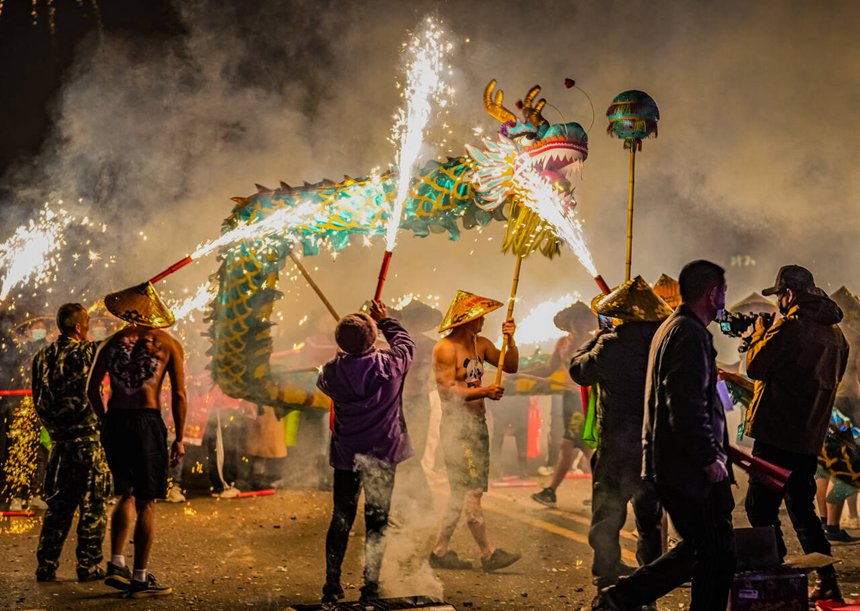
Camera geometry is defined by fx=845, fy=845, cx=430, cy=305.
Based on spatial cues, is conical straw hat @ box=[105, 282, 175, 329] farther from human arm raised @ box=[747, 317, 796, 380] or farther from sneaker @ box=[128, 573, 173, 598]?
human arm raised @ box=[747, 317, 796, 380]

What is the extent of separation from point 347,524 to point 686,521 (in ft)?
6.89

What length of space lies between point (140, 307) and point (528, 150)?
10.9 ft

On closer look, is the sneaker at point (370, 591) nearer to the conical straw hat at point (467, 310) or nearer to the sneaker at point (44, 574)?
the conical straw hat at point (467, 310)

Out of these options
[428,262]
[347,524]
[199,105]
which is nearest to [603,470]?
[347,524]

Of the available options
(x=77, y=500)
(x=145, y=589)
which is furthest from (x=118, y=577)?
(x=77, y=500)

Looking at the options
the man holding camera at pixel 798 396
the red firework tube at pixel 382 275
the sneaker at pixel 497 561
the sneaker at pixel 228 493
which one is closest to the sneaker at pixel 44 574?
the red firework tube at pixel 382 275

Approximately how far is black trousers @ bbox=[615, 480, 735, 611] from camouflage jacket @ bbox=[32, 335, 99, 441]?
12.6ft

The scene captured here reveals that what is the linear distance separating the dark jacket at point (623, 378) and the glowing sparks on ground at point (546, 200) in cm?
187

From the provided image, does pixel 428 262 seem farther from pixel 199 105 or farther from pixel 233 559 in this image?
pixel 233 559

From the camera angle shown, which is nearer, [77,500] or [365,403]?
[365,403]

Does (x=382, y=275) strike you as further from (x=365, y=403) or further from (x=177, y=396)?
(x=177, y=396)

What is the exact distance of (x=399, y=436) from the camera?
5227 mm

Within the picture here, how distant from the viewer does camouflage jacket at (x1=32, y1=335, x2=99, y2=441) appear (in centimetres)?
583

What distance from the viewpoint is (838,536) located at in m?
6.84
